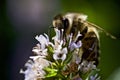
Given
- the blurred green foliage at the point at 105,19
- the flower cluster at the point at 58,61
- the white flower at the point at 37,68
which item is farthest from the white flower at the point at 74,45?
the blurred green foliage at the point at 105,19

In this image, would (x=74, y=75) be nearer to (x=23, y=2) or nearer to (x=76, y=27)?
(x=76, y=27)

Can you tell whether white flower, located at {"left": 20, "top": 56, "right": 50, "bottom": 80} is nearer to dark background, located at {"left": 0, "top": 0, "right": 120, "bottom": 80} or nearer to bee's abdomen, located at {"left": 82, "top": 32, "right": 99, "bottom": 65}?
bee's abdomen, located at {"left": 82, "top": 32, "right": 99, "bottom": 65}

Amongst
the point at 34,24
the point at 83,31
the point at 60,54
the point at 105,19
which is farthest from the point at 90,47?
the point at 34,24

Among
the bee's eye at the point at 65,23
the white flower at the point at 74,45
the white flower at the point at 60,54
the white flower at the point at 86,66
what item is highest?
the bee's eye at the point at 65,23

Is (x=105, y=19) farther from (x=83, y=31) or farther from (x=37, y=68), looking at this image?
(x=37, y=68)

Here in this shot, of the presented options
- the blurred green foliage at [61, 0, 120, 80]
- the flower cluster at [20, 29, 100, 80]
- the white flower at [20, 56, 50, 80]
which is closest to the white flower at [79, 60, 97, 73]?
the flower cluster at [20, 29, 100, 80]

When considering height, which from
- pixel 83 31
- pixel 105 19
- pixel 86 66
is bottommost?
pixel 86 66

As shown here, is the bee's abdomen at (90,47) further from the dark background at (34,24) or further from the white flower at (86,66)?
the dark background at (34,24)
